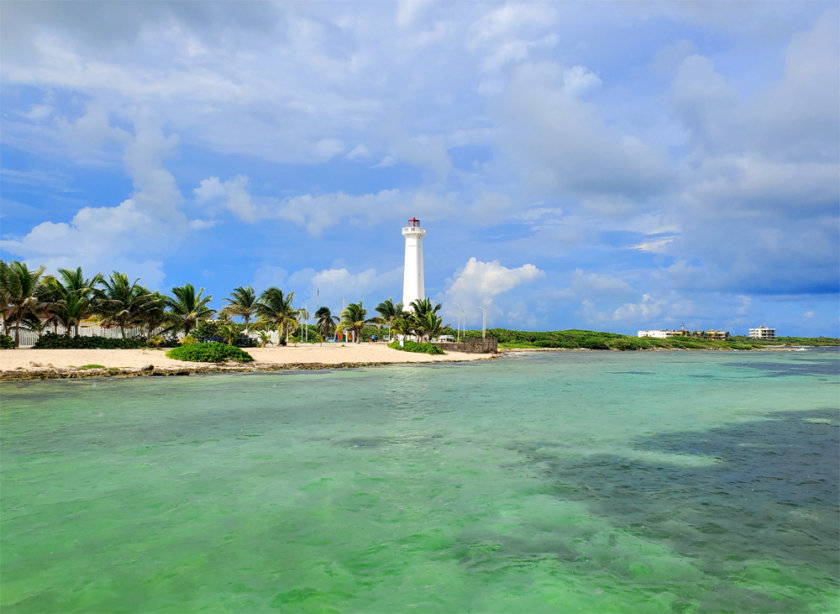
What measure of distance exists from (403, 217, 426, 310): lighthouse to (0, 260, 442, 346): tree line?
4.06m

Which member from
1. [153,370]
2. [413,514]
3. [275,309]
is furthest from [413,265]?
[413,514]

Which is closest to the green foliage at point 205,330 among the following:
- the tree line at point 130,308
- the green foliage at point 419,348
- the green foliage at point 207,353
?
the tree line at point 130,308

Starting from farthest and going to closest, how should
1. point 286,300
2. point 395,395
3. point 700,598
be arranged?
point 286,300 < point 395,395 < point 700,598

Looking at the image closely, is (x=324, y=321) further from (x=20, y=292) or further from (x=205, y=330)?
(x=20, y=292)

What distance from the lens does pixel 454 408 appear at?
22328 millimetres

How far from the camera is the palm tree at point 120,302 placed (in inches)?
1901

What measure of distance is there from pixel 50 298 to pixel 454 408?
38.8 metres

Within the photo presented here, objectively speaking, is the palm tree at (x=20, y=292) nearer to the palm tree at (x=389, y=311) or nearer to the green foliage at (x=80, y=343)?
the green foliage at (x=80, y=343)

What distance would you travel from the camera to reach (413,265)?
80750 mm

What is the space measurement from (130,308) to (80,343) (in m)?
5.91

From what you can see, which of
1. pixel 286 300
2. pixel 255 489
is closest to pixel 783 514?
pixel 255 489

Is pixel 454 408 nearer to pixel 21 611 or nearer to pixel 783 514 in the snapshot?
pixel 783 514

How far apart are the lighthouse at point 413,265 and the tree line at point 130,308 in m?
4.06

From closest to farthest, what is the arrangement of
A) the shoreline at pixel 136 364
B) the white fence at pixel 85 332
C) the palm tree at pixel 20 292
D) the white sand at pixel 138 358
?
1. the shoreline at pixel 136 364
2. the white sand at pixel 138 358
3. the palm tree at pixel 20 292
4. the white fence at pixel 85 332
